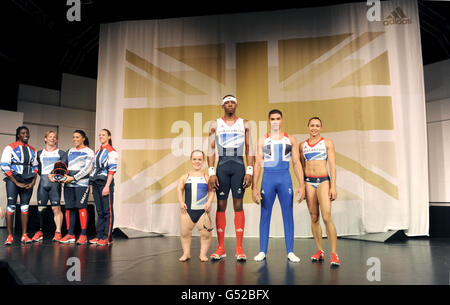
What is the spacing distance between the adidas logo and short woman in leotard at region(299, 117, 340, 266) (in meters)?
3.64

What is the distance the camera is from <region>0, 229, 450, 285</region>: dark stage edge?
257cm

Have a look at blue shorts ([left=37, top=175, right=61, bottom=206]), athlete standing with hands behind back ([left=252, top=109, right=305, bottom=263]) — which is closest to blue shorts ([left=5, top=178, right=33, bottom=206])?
blue shorts ([left=37, top=175, right=61, bottom=206])

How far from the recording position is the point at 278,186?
3.42m

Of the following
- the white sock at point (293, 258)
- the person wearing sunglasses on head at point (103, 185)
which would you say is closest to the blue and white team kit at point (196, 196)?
the white sock at point (293, 258)

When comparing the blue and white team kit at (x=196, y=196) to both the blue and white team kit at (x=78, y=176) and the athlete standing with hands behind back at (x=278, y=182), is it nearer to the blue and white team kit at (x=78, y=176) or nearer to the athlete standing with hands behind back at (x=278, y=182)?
the athlete standing with hands behind back at (x=278, y=182)

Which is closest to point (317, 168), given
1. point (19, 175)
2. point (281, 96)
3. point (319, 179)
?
point (319, 179)

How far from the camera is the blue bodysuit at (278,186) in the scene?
341 centimetres

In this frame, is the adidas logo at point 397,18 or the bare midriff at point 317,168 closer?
the bare midriff at point 317,168

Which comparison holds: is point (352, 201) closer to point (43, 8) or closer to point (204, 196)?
point (204, 196)

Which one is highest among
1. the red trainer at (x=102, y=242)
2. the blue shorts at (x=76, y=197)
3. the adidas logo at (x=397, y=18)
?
the adidas logo at (x=397, y=18)

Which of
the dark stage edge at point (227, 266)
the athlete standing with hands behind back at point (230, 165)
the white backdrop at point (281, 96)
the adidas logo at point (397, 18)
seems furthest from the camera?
the adidas logo at point (397, 18)

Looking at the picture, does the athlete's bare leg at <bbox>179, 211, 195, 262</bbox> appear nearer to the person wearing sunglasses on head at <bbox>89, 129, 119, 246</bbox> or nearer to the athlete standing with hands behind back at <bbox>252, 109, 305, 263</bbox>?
the athlete standing with hands behind back at <bbox>252, 109, 305, 263</bbox>

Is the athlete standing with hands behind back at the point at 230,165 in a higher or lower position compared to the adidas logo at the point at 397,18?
lower

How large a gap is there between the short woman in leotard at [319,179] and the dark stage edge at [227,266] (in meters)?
0.34
